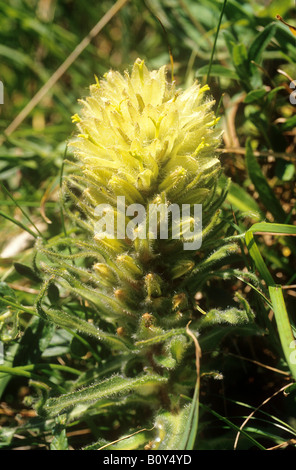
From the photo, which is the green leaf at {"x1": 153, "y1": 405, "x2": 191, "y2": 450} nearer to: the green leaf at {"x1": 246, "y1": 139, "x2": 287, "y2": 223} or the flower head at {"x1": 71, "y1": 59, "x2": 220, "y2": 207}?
the flower head at {"x1": 71, "y1": 59, "x2": 220, "y2": 207}

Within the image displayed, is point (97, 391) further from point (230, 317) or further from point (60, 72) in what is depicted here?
point (60, 72)

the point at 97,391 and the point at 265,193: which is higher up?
the point at 265,193

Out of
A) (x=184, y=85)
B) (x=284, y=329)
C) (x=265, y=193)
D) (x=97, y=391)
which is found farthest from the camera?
(x=184, y=85)

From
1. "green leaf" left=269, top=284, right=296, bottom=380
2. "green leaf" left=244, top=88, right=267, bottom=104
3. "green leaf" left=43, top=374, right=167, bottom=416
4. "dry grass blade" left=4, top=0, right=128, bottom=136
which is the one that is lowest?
"green leaf" left=43, top=374, right=167, bottom=416

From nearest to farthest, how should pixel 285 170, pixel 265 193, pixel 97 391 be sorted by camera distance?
pixel 97 391 < pixel 265 193 < pixel 285 170

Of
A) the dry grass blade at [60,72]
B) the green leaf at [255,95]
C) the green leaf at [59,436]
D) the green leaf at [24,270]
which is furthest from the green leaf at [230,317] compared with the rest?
the dry grass blade at [60,72]

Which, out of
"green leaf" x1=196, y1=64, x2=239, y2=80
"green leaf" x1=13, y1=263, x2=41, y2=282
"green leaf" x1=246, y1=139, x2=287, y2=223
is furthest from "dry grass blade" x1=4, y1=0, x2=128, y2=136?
"green leaf" x1=246, y1=139, x2=287, y2=223

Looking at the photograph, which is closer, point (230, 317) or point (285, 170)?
point (230, 317)

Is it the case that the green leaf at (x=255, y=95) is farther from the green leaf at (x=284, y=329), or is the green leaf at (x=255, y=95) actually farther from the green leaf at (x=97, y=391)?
the green leaf at (x=97, y=391)

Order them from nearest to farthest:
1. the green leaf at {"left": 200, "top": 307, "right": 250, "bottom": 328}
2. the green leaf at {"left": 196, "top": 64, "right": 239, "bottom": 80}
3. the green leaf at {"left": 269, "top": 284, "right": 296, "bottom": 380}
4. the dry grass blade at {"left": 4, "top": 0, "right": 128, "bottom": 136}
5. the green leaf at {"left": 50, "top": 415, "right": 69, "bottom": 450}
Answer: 1. the green leaf at {"left": 269, "top": 284, "right": 296, "bottom": 380}
2. the green leaf at {"left": 200, "top": 307, "right": 250, "bottom": 328}
3. the green leaf at {"left": 50, "top": 415, "right": 69, "bottom": 450}
4. the green leaf at {"left": 196, "top": 64, "right": 239, "bottom": 80}
5. the dry grass blade at {"left": 4, "top": 0, "right": 128, "bottom": 136}

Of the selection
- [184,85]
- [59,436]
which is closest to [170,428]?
[59,436]

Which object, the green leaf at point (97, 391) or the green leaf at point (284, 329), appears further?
the green leaf at point (97, 391)

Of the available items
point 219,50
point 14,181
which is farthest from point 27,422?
point 219,50
